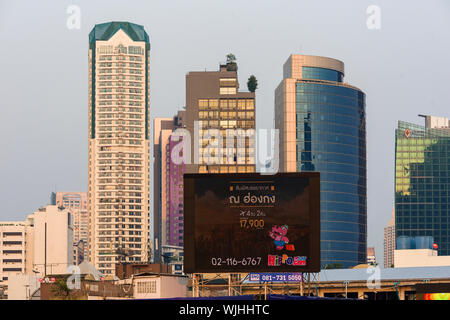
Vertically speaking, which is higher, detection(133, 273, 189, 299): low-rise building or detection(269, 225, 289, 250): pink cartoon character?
detection(269, 225, 289, 250): pink cartoon character

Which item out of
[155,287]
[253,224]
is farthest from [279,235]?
[155,287]

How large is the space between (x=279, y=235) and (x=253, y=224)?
214 cm

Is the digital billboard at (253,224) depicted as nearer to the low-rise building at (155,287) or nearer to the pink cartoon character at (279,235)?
the pink cartoon character at (279,235)

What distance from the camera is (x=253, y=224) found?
63.8 meters

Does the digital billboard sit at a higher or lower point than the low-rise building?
higher

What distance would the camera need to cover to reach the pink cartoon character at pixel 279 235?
64.0m

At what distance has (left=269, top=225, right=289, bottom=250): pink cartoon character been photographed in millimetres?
64000

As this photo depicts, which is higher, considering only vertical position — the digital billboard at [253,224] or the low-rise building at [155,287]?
the digital billboard at [253,224]

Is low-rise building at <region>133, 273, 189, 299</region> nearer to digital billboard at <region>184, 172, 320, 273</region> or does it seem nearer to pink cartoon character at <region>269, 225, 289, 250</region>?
digital billboard at <region>184, 172, 320, 273</region>

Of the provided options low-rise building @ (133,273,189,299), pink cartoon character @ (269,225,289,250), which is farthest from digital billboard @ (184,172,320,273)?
low-rise building @ (133,273,189,299)

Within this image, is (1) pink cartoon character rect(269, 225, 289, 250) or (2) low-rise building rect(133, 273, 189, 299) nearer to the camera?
(1) pink cartoon character rect(269, 225, 289, 250)

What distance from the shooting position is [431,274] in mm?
152000

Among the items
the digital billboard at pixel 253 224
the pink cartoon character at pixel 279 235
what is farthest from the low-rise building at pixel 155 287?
the pink cartoon character at pixel 279 235
